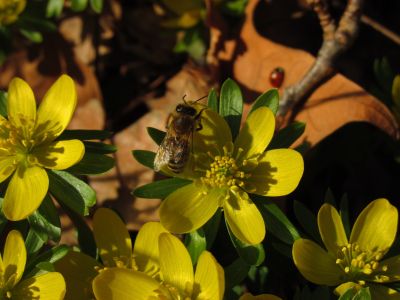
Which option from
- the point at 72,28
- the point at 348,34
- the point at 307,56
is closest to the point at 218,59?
the point at 307,56

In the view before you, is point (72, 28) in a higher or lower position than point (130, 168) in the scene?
higher

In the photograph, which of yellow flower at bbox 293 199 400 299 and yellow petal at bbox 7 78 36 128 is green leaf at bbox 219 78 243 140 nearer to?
yellow flower at bbox 293 199 400 299

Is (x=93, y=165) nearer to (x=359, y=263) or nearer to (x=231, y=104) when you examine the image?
(x=231, y=104)

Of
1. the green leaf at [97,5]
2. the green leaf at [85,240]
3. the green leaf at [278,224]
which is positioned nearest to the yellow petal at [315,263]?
the green leaf at [278,224]

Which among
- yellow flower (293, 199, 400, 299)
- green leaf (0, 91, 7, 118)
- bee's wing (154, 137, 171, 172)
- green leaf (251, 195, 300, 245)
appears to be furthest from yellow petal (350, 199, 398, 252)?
green leaf (0, 91, 7, 118)

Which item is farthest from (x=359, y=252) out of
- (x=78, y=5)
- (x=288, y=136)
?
(x=78, y=5)

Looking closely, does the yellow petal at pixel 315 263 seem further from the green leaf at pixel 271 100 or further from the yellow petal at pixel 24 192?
the yellow petal at pixel 24 192

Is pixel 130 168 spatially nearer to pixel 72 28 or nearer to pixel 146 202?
pixel 146 202
